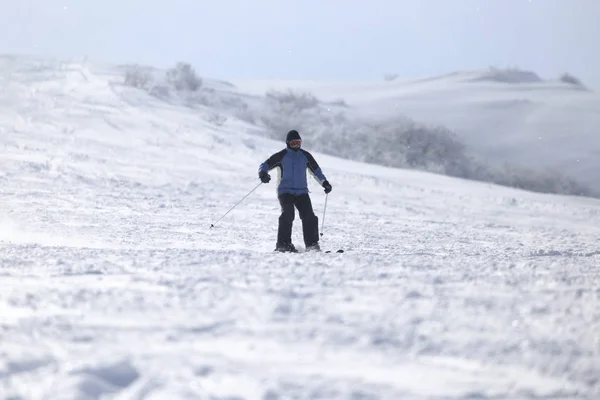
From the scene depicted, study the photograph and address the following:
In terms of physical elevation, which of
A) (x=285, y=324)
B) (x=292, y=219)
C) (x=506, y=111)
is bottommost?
(x=285, y=324)

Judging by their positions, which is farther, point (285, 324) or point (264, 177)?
point (264, 177)

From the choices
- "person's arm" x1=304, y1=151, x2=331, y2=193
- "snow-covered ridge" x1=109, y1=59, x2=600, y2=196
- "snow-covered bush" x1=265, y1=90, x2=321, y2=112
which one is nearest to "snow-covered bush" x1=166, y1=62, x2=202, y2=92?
"snow-covered ridge" x1=109, y1=59, x2=600, y2=196

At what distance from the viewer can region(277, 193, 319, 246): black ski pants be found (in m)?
8.03

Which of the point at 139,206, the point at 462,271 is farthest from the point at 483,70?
the point at 462,271

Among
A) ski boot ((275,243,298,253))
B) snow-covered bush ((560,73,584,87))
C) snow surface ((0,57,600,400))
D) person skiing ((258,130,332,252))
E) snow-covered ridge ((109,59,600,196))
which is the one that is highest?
snow-covered bush ((560,73,584,87))

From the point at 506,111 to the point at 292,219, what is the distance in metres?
38.5

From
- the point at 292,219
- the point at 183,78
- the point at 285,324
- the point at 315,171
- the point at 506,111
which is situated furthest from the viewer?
the point at 506,111

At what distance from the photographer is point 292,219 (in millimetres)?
8078

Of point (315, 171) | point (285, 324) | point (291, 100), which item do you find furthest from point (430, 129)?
point (285, 324)

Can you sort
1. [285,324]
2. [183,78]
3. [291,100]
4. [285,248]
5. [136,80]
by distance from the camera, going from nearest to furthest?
[285,324] < [285,248] < [136,80] < [183,78] < [291,100]

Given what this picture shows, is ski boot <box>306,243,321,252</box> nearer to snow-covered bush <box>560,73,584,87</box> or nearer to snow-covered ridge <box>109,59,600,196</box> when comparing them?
snow-covered ridge <box>109,59,600,196</box>

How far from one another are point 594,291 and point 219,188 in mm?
14110

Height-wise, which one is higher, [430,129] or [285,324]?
[430,129]

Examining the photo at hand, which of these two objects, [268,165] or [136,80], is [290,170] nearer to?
[268,165]
